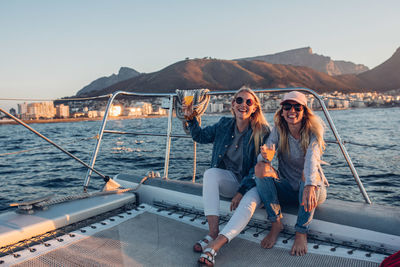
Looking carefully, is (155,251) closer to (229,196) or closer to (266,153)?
(229,196)

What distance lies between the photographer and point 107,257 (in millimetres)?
1520

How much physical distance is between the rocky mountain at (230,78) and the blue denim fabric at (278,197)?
5104 centimetres

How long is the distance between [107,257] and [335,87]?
63927 millimetres

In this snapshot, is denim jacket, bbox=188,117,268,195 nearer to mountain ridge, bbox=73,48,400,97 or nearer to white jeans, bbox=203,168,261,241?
white jeans, bbox=203,168,261,241

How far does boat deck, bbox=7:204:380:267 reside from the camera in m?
1.46

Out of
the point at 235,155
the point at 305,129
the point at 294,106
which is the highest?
the point at 294,106

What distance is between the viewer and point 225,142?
2.04 metres

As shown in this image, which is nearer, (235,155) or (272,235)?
(272,235)

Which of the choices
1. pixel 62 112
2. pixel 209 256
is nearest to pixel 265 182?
pixel 209 256

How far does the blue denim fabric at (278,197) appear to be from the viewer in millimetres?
1599

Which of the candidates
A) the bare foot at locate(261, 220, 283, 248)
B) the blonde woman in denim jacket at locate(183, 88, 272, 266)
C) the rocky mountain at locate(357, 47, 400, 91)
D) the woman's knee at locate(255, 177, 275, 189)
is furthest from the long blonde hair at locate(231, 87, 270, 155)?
the rocky mountain at locate(357, 47, 400, 91)

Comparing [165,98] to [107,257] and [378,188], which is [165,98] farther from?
[378,188]

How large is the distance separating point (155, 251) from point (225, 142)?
2.70ft

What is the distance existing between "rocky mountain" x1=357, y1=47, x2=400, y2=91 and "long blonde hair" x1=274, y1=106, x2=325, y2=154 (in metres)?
64.0
